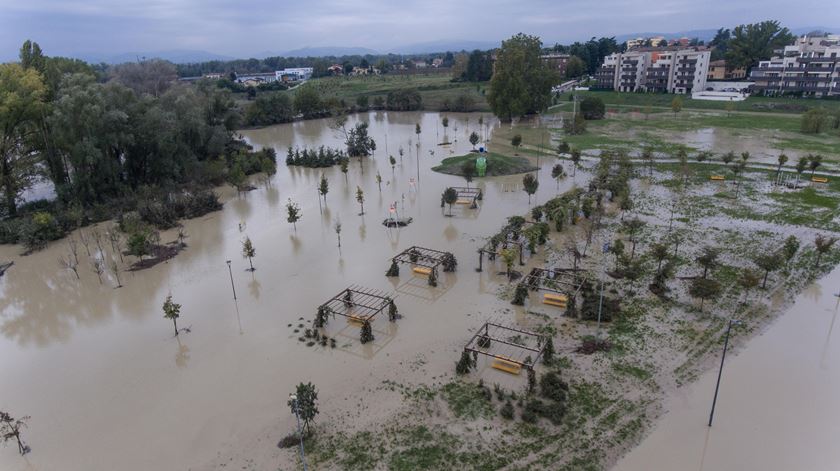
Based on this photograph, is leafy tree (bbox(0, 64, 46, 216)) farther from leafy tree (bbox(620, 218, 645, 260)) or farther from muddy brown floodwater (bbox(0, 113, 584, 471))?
leafy tree (bbox(620, 218, 645, 260))

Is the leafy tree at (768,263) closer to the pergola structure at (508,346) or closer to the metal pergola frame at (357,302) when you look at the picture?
the pergola structure at (508,346)

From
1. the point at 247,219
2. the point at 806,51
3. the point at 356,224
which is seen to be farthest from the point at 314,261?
the point at 806,51

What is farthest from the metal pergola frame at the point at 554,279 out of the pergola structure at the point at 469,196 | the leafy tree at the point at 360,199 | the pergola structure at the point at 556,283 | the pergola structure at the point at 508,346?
the leafy tree at the point at 360,199

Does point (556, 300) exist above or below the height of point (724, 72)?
below

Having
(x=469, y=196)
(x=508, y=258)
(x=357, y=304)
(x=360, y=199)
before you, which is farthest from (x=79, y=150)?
(x=508, y=258)

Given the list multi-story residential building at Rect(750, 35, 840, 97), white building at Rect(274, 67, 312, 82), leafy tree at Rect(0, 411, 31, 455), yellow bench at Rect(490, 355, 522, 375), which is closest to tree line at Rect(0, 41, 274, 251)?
leafy tree at Rect(0, 411, 31, 455)

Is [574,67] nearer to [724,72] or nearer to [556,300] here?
[724,72]
